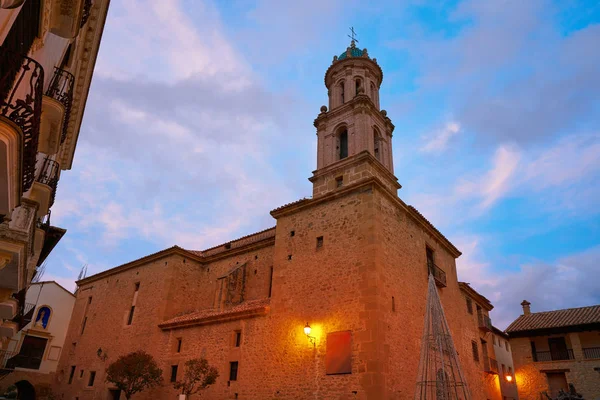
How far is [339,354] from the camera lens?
12688 mm

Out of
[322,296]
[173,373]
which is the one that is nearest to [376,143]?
[322,296]

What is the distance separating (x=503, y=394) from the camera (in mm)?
21234

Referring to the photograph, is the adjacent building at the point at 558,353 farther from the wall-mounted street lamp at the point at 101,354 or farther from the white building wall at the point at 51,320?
the white building wall at the point at 51,320

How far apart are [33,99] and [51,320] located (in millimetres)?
28362

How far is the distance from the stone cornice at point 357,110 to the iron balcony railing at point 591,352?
16704 mm

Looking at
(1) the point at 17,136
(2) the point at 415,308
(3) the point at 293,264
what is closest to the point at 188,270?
(3) the point at 293,264

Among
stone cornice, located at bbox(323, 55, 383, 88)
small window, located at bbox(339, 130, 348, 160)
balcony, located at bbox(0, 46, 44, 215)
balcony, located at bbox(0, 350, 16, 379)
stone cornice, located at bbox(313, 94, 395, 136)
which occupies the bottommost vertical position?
balcony, located at bbox(0, 350, 16, 379)

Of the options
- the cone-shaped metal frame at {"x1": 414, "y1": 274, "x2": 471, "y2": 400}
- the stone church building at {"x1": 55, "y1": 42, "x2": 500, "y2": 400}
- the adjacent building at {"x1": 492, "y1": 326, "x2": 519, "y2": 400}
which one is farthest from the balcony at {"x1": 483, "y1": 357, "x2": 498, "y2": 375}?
the cone-shaped metal frame at {"x1": 414, "y1": 274, "x2": 471, "y2": 400}

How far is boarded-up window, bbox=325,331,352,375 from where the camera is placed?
12438 mm

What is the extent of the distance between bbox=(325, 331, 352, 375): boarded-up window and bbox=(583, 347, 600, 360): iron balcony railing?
17631mm

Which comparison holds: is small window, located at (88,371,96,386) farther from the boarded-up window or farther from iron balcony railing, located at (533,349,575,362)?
iron balcony railing, located at (533,349,575,362)

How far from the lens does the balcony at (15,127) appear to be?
11.1 feet

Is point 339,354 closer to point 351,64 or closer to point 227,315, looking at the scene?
point 227,315

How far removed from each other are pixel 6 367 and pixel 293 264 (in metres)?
20.0
